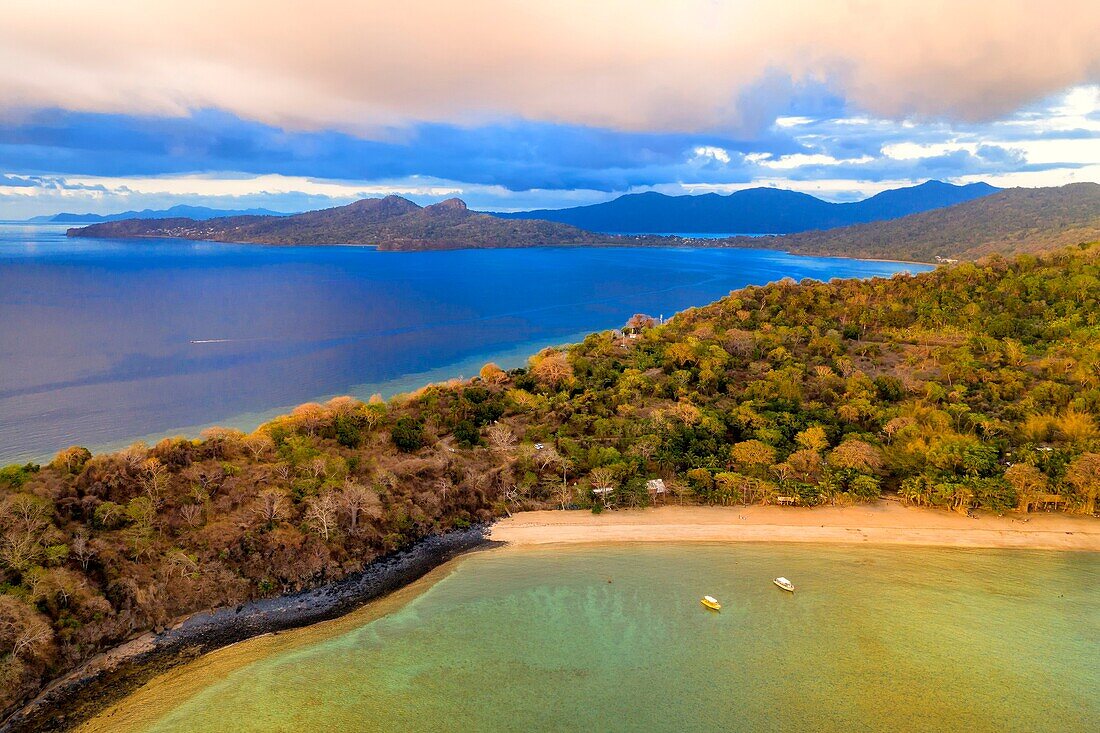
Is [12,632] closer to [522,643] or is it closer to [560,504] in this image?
[522,643]

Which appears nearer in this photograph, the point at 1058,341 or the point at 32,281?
the point at 1058,341

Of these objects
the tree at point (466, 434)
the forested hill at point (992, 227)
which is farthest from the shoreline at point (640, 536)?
the forested hill at point (992, 227)

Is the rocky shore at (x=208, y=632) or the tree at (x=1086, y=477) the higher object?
the tree at (x=1086, y=477)

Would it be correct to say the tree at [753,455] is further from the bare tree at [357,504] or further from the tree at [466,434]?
the bare tree at [357,504]

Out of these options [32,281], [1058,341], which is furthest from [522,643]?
[32,281]

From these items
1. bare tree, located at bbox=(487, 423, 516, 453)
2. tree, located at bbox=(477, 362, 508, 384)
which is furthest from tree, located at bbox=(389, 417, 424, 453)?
tree, located at bbox=(477, 362, 508, 384)

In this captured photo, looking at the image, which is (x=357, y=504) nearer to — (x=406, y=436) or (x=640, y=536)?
(x=406, y=436)

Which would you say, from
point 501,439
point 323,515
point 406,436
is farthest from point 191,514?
point 501,439
